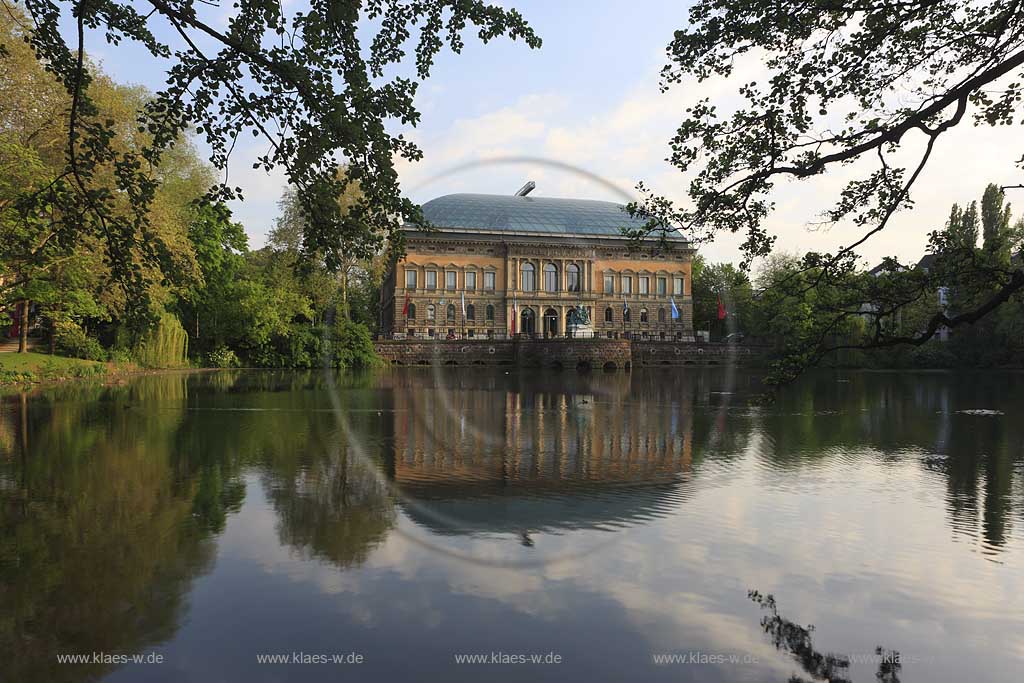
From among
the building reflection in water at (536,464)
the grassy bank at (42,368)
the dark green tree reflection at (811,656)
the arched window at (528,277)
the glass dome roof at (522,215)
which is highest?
the glass dome roof at (522,215)

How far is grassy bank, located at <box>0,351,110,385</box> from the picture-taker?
107 feet

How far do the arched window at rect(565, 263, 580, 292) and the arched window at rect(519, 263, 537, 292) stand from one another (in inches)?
163

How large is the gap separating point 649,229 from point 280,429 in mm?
12797

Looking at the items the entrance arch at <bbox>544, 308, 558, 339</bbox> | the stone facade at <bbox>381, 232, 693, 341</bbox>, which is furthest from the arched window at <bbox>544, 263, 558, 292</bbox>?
the entrance arch at <bbox>544, 308, 558, 339</bbox>

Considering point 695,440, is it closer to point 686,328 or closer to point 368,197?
point 368,197

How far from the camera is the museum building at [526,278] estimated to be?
286 feet

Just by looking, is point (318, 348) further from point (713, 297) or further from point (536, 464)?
point (713, 297)

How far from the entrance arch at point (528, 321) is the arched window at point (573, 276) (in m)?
5.67

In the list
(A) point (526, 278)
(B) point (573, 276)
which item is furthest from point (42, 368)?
(B) point (573, 276)

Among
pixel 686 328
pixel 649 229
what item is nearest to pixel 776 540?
pixel 649 229

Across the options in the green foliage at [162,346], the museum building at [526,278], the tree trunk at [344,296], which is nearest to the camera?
the green foliage at [162,346]

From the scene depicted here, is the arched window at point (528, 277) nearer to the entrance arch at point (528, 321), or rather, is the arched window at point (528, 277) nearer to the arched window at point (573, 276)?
the entrance arch at point (528, 321)

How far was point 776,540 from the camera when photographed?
8.91 meters

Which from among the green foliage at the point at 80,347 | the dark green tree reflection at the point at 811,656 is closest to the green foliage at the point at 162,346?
the green foliage at the point at 80,347
